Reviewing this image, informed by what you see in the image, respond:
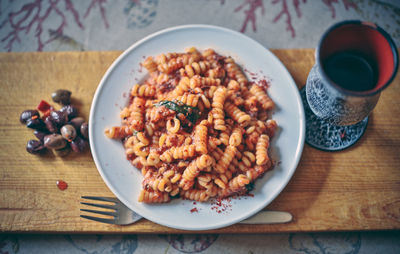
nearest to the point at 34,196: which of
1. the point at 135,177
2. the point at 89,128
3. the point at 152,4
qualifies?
the point at 89,128

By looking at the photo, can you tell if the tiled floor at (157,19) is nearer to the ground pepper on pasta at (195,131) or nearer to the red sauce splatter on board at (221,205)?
the ground pepper on pasta at (195,131)

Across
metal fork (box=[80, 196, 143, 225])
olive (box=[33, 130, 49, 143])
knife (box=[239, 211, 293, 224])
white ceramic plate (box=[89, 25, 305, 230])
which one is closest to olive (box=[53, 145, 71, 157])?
olive (box=[33, 130, 49, 143])

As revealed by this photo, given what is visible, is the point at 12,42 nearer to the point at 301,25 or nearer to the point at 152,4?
the point at 152,4

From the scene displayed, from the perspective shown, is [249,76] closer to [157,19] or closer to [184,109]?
[184,109]

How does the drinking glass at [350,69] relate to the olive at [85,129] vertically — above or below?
above

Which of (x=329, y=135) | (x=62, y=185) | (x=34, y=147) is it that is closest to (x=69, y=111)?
(x=34, y=147)

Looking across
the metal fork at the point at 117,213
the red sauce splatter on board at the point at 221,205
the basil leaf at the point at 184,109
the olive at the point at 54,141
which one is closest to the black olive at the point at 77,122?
the olive at the point at 54,141

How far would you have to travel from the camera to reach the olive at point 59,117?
1.91 m

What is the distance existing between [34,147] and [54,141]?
0.17m

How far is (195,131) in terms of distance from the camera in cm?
A: 165

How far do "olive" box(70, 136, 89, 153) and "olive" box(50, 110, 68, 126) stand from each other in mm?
141

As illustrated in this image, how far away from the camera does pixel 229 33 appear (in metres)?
1.94

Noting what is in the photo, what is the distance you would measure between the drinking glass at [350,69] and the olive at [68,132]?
4.74 ft

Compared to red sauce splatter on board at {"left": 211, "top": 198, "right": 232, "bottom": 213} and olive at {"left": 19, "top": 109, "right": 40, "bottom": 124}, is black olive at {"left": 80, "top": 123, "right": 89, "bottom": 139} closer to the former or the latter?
olive at {"left": 19, "top": 109, "right": 40, "bottom": 124}
